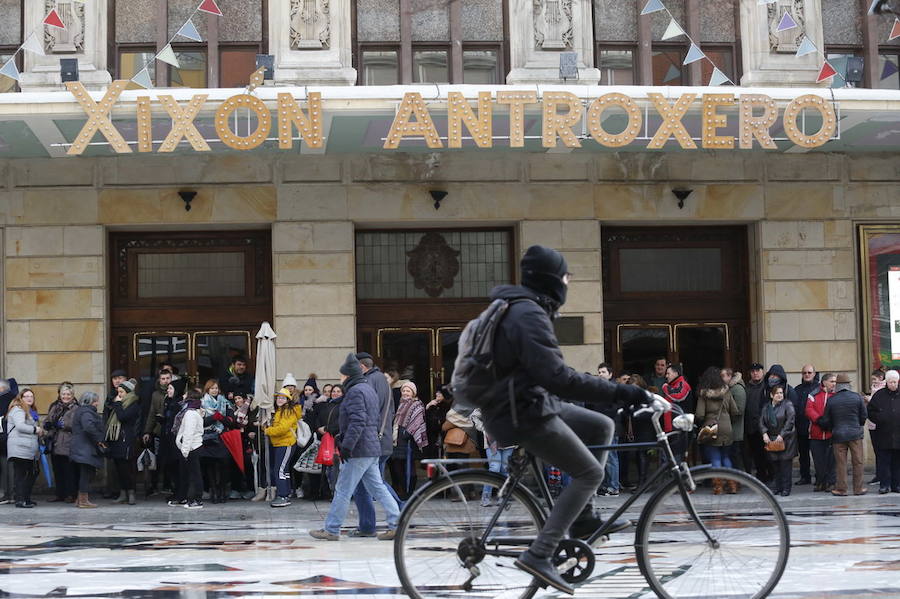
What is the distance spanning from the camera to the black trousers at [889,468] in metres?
17.8

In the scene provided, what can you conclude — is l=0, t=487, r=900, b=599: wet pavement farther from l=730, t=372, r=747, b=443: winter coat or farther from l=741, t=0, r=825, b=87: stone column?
l=741, t=0, r=825, b=87: stone column

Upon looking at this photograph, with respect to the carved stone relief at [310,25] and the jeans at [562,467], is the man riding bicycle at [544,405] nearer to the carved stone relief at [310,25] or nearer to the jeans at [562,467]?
the jeans at [562,467]

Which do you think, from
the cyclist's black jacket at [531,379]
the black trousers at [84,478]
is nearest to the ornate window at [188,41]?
the black trousers at [84,478]

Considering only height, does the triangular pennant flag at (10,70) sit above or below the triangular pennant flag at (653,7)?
below

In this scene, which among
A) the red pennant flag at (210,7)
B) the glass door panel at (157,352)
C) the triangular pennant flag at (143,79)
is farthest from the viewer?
the glass door panel at (157,352)

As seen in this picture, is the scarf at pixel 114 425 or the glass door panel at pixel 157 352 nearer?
the scarf at pixel 114 425

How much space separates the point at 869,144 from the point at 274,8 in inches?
394

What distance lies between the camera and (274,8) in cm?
2047

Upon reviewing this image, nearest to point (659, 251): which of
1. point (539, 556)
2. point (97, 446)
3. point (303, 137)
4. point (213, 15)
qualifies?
point (303, 137)

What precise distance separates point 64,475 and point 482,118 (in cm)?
795

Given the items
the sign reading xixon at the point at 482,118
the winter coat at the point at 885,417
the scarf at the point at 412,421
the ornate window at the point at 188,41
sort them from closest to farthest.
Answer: the winter coat at the point at 885,417, the sign reading xixon at the point at 482,118, the scarf at the point at 412,421, the ornate window at the point at 188,41

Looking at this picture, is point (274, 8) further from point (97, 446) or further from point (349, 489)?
point (349, 489)

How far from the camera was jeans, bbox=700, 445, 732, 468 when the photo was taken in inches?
722

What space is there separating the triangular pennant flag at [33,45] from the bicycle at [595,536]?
15.3m
